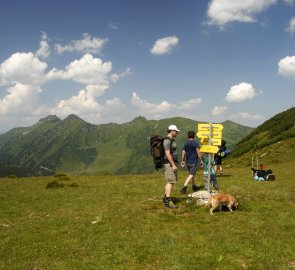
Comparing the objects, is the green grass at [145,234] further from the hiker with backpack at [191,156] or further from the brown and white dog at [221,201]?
the hiker with backpack at [191,156]

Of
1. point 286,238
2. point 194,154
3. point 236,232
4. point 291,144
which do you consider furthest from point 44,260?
point 291,144

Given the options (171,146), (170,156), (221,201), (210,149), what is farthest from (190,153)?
(221,201)

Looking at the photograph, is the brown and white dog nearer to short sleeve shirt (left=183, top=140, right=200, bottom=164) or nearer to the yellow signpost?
the yellow signpost

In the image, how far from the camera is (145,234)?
1563cm

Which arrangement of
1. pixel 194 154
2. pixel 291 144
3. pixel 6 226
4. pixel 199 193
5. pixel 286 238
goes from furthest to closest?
pixel 291 144 < pixel 194 154 < pixel 199 193 < pixel 6 226 < pixel 286 238

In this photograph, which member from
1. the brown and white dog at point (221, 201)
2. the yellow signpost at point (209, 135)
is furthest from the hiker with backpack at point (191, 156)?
the brown and white dog at point (221, 201)

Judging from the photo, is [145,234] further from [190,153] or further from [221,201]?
[190,153]

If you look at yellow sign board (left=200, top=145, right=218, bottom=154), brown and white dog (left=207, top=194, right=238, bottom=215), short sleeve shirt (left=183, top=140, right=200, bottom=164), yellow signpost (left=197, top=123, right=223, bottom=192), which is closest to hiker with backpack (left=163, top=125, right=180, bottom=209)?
brown and white dog (left=207, top=194, right=238, bottom=215)

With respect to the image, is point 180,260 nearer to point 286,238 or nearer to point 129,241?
point 129,241

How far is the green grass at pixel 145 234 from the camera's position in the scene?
42.2 feet

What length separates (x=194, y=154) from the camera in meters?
24.6

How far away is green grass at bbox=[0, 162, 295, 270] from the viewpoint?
12.9m

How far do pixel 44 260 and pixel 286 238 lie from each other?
A: 9366 mm

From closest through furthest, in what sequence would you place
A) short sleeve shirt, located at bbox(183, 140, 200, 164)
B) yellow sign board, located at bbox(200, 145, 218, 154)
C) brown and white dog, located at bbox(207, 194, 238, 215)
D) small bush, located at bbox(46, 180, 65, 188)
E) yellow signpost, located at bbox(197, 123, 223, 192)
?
brown and white dog, located at bbox(207, 194, 238, 215)
yellow sign board, located at bbox(200, 145, 218, 154)
yellow signpost, located at bbox(197, 123, 223, 192)
short sleeve shirt, located at bbox(183, 140, 200, 164)
small bush, located at bbox(46, 180, 65, 188)
